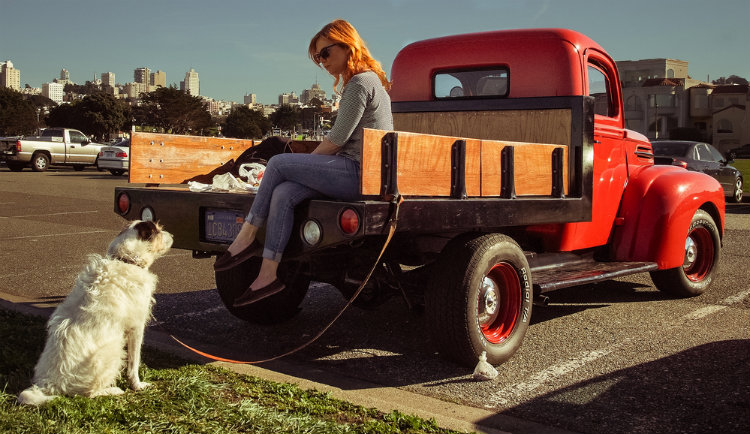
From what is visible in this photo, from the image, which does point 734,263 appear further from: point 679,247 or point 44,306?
point 44,306

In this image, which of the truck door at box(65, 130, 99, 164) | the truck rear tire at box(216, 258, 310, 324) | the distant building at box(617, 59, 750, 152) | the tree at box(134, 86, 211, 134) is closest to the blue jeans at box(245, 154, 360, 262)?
the truck rear tire at box(216, 258, 310, 324)

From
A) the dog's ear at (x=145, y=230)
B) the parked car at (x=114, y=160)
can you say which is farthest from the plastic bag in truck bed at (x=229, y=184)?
the parked car at (x=114, y=160)

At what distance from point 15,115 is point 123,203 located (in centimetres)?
6920

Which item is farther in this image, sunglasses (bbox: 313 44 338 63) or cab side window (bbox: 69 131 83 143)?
cab side window (bbox: 69 131 83 143)

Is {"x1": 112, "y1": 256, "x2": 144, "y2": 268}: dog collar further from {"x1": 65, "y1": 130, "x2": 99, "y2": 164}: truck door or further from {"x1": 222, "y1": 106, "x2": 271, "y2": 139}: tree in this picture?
{"x1": 222, "y1": 106, "x2": 271, "y2": 139}: tree

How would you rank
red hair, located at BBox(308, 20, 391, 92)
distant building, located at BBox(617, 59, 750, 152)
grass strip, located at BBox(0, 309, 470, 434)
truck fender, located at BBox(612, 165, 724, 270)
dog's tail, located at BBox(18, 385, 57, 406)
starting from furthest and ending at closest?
1. distant building, located at BBox(617, 59, 750, 152)
2. truck fender, located at BBox(612, 165, 724, 270)
3. red hair, located at BBox(308, 20, 391, 92)
4. dog's tail, located at BBox(18, 385, 57, 406)
5. grass strip, located at BBox(0, 309, 470, 434)

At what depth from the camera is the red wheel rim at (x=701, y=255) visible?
278 inches

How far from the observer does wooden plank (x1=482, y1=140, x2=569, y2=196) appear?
14.7 ft

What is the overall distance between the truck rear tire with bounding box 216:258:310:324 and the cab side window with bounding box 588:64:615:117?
2915 mm

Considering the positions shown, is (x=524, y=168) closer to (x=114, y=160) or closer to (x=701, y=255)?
(x=701, y=255)

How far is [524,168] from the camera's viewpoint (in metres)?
4.78

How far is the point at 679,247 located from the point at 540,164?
7.12ft

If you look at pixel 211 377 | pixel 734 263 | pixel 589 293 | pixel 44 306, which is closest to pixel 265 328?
pixel 211 377

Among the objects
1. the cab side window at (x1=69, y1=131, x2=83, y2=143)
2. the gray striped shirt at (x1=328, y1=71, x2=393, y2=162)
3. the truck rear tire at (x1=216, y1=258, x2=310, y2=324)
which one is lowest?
the truck rear tire at (x1=216, y1=258, x2=310, y2=324)
